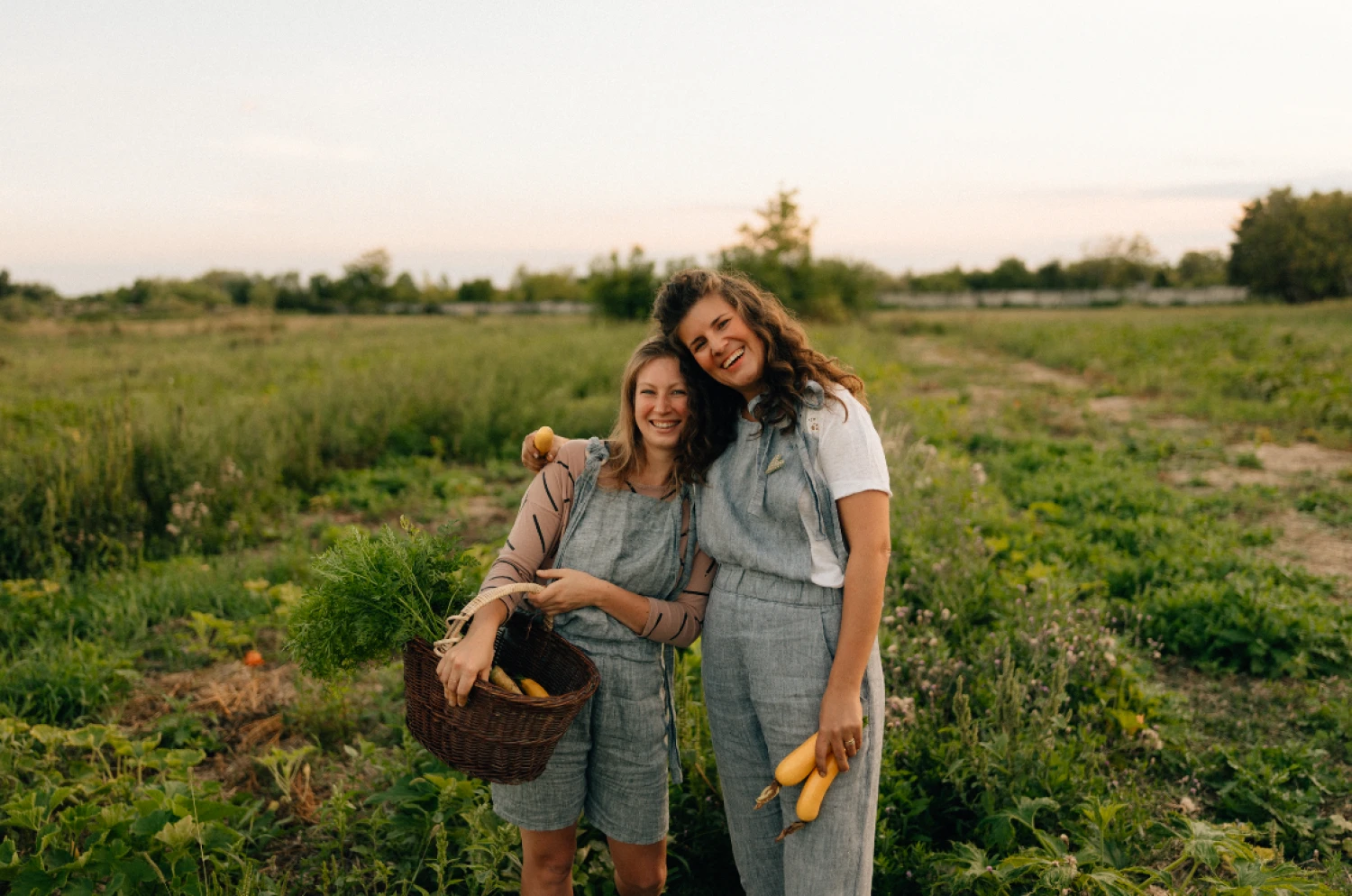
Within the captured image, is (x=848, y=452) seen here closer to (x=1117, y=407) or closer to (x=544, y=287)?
(x=1117, y=407)

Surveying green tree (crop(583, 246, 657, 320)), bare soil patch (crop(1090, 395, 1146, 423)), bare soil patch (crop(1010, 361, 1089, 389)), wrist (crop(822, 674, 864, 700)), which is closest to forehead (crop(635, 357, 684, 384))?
wrist (crop(822, 674, 864, 700))

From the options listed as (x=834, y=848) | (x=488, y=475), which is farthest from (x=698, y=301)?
(x=488, y=475)

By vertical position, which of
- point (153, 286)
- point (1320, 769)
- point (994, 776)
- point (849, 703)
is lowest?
point (1320, 769)

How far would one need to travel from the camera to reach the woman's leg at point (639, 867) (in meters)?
2.36

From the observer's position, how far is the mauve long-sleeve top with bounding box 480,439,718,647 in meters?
2.27

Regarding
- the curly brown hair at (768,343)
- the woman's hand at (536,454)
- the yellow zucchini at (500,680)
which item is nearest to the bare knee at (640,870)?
the yellow zucchini at (500,680)

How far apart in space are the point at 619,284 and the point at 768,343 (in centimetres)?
3112

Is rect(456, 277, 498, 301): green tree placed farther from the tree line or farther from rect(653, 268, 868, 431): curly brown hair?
rect(653, 268, 868, 431): curly brown hair

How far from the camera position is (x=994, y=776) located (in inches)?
118

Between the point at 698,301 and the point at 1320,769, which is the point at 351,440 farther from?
the point at 1320,769

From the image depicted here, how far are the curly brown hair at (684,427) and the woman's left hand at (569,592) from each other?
1.01ft

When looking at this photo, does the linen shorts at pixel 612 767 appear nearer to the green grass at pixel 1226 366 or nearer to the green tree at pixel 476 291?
the green grass at pixel 1226 366

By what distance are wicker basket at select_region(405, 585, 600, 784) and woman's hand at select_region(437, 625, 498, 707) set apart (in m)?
0.02

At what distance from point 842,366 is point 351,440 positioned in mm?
7614
